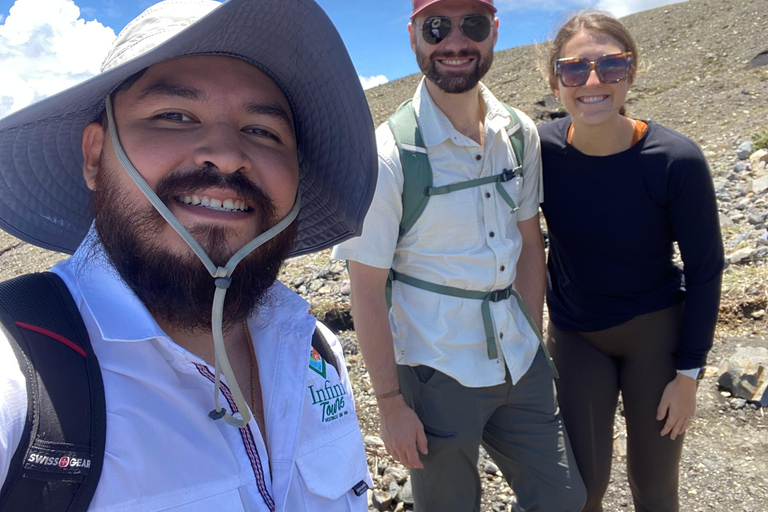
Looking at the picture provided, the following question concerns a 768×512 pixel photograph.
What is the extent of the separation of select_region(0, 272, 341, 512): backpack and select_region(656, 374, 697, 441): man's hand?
238 cm

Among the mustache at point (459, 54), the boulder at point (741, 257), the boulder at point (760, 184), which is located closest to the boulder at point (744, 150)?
the boulder at point (760, 184)

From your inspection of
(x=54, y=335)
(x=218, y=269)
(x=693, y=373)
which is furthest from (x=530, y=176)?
(x=54, y=335)

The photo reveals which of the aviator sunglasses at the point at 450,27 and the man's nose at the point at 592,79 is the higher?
the aviator sunglasses at the point at 450,27

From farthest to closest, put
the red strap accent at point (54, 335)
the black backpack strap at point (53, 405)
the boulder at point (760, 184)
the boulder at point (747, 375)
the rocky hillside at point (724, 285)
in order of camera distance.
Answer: the boulder at point (760, 184) < the boulder at point (747, 375) < the rocky hillside at point (724, 285) < the red strap accent at point (54, 335) < the black backpack strap at point (53, 405)

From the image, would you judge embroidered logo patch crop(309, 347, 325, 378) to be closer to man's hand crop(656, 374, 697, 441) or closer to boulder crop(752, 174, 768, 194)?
man's hand crop(656, 374, 697, 441)

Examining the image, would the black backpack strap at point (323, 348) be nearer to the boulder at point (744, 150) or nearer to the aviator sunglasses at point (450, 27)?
the aviator sunglasses at point (450, 27)

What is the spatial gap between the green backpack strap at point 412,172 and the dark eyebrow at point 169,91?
103 centimetres

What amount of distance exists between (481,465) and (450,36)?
267 cm

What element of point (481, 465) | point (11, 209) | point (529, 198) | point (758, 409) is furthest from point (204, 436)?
point (758, 409)

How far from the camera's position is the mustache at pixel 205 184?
1.44 metres

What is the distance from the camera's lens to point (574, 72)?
2656 mm

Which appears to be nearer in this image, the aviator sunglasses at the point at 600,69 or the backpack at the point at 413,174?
the backpack at the point at 413,174

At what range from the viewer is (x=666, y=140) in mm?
2449

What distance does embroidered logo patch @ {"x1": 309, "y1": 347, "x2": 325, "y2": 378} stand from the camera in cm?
169
